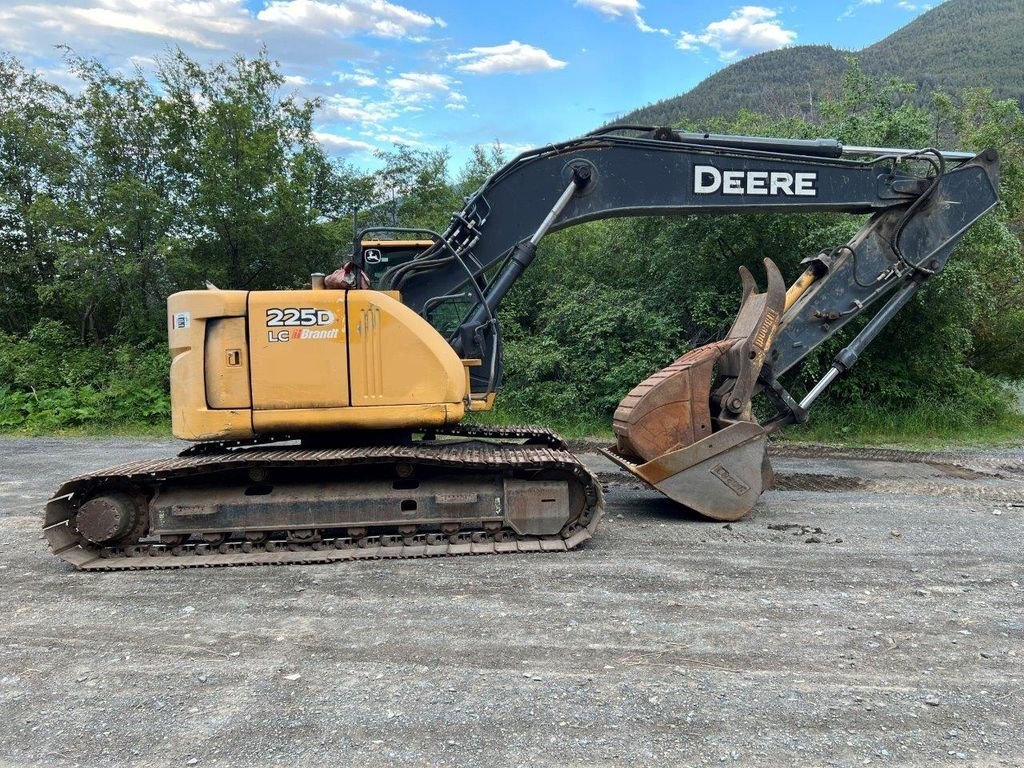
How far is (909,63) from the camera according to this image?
3681 inches

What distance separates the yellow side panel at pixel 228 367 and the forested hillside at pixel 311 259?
24.2 ft

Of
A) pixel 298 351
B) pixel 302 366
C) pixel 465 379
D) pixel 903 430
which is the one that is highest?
pixel 298 351

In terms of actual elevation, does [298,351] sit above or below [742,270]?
below

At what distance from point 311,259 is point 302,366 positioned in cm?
1121

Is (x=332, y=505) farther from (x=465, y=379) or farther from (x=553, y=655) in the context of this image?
(x=553, y=655)

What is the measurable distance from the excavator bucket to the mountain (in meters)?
65.2

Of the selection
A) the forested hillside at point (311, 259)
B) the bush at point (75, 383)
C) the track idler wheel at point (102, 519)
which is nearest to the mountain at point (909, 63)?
the forested hillside at point (311, 259)

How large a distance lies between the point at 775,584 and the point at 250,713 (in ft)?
10.7

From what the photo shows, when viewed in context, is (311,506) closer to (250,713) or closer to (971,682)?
(250,713)

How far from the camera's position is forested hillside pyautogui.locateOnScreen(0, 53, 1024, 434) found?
11.7m

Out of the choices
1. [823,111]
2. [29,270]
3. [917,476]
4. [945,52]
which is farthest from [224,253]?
[945,52]

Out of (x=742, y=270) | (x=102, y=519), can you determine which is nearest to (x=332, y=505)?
(x=102, y=519)

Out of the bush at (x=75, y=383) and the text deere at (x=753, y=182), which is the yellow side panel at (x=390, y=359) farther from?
the bush at (x=75, y=383)

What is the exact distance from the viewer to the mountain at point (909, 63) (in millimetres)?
75125
